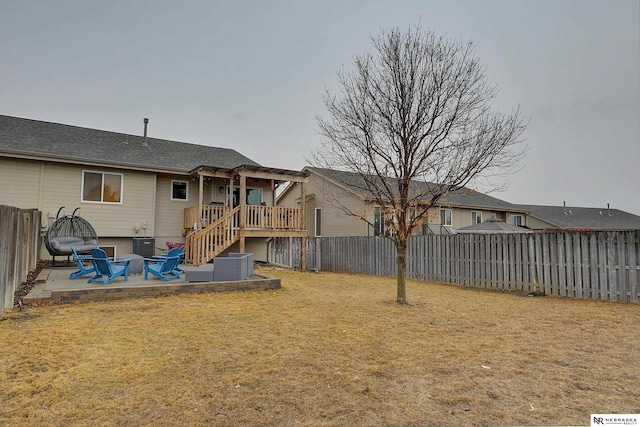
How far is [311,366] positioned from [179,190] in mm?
12874

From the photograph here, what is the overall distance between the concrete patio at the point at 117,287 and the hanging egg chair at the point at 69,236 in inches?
46.3

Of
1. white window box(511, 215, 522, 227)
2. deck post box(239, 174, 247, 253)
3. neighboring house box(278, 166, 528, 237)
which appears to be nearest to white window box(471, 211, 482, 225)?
neighboring house box(278, 166, 528, 237)

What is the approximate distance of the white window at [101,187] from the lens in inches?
504

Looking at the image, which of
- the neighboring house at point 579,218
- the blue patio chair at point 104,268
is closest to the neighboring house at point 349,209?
the neighboring house at point 579,218

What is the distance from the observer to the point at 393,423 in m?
2.52

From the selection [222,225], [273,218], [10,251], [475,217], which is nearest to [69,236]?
[222,225]

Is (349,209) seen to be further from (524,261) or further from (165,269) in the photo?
(165,269)

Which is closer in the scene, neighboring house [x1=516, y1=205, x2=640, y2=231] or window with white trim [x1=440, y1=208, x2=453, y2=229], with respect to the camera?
window with white trim [x1=440, y1=208, x2=453, y2=229]

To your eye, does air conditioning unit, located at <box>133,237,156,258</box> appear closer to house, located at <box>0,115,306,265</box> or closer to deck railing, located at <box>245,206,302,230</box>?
house, located at <box>0,115,306,265</box>

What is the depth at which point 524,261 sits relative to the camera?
9531 millimetres

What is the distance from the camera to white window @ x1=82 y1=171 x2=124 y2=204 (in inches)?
504

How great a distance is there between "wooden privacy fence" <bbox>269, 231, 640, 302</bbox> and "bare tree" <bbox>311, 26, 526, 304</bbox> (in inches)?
118

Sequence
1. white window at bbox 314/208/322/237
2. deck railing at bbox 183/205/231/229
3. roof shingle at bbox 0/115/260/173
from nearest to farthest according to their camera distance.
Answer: roof shingle at bbox 0/115/260/173, deck railing at bbox 183/205/231/229, white window at bbox 314/208/322/237

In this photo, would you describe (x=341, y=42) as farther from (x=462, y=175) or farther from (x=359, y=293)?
(x=359, y=293)
